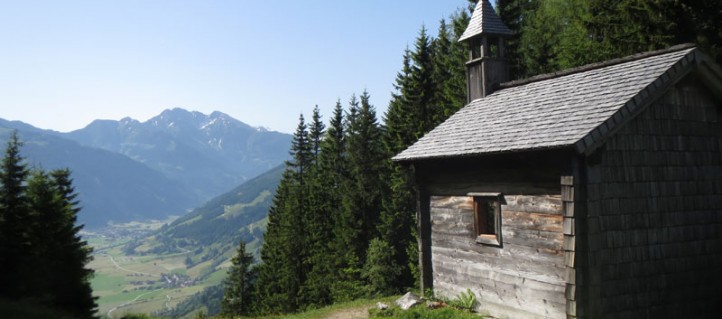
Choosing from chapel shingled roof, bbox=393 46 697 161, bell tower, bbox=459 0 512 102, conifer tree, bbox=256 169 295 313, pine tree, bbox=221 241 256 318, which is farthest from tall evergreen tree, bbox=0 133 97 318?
pine tree, bbox=221 241 256 318

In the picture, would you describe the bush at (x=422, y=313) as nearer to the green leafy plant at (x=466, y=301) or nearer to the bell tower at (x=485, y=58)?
the green leafy plant at (x=466, y=301)

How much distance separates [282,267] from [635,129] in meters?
46.5

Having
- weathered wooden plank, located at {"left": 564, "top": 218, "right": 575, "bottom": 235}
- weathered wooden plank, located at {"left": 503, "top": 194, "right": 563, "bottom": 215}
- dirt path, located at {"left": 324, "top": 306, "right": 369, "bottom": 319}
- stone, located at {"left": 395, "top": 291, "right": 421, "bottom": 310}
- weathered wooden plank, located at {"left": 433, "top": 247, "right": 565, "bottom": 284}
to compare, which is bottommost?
dirt path, located at {"left": 324, "top": 306, "right": 369, "bottom": 319}

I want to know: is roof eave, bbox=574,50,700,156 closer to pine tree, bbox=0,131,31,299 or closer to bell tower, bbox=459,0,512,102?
bell tower, bbox=459,0,512,102

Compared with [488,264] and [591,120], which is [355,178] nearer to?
[488,264]

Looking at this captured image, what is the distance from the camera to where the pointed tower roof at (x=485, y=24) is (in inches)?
728

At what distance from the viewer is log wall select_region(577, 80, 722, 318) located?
11.3m

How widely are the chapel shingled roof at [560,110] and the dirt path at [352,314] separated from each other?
576cm

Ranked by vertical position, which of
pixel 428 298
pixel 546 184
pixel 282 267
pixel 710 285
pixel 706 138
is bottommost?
pixel 282 267

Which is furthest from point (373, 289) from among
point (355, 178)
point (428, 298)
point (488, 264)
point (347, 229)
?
point (488, 264)

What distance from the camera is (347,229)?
4122cm

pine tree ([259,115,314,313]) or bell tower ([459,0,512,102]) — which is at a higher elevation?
bell tower ([459,0,512,102])

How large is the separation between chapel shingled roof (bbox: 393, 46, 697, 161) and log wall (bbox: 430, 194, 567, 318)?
1.56 metres

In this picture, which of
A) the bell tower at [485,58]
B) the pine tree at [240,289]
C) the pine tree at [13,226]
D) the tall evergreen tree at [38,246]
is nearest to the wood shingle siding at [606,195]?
the bell tower at [485,58]
